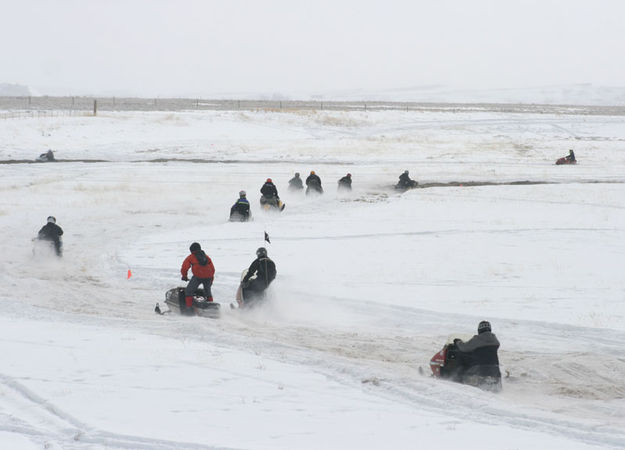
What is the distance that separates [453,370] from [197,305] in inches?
215

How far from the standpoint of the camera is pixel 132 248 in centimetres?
1964

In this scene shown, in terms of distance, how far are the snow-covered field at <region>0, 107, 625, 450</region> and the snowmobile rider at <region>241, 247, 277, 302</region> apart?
0.53 metres

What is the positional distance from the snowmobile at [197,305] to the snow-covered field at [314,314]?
1.27 ft

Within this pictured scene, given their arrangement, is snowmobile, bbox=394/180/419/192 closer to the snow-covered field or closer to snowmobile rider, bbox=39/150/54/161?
the snow-covered field

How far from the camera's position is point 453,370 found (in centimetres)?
987

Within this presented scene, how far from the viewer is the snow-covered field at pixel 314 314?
7.66 m

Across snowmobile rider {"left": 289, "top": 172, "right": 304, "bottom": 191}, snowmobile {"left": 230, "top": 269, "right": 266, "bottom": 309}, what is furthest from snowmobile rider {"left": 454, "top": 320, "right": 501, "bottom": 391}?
snowmobile rider {"left": 289, "top": 172, "right": 304, "bottom": 191}

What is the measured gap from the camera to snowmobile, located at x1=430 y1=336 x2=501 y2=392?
9617mm

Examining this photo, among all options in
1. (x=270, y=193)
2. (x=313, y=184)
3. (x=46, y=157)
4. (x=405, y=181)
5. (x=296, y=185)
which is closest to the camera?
(x=270, y=193)

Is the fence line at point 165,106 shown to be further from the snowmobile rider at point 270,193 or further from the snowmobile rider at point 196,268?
the snowmobile rider at point 196,268

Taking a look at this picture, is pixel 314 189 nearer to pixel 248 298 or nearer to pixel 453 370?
pixel 248 298

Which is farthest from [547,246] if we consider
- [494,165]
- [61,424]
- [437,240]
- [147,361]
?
[494,165]

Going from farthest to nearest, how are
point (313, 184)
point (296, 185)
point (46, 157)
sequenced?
point (46, 157), point (296, 185), point (313, 184)

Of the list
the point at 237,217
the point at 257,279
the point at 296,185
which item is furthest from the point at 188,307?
the point at 296,185
